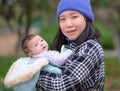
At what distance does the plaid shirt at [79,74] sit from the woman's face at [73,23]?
0.11 meters

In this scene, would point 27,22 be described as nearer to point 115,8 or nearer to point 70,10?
point 115,8

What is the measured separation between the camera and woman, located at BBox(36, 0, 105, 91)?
313cm

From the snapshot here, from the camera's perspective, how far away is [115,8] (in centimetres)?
1359

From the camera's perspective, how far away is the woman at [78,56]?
3.13 metres

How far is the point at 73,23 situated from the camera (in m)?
3.32

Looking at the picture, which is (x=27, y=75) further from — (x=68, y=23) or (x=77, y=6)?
(x=77, y=6)

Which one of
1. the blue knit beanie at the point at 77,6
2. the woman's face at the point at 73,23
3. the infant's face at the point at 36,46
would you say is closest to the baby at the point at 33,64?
→ the infant's face at the point at 36,46

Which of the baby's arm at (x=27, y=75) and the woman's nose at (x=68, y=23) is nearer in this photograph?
the baby's arm at (x=27, y=75)

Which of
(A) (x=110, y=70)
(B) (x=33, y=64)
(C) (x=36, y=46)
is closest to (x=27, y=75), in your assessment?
(B) (x=33, y=64)

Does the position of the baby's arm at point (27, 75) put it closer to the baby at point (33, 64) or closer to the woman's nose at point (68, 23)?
the baby at point (33, 64)

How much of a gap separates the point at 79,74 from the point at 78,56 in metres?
0.13

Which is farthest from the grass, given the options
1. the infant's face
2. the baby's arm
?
the baby's arm

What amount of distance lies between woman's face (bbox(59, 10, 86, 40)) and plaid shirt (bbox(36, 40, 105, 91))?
11cm

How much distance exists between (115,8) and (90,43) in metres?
10.4
